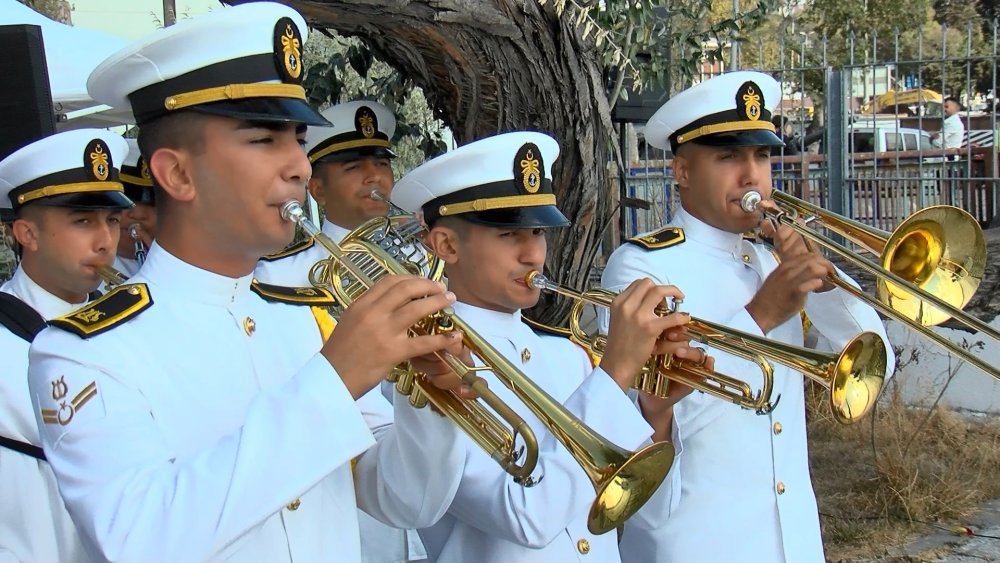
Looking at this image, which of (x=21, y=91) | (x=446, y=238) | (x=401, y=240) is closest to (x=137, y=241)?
(x=21, y=91)

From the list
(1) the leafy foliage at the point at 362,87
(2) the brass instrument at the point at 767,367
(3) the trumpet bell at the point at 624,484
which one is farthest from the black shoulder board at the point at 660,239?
(1) the leafy foliage at the point at 362,87

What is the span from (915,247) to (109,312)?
8.23 ft

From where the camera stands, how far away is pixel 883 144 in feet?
25.6

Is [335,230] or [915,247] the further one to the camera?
[335,230]

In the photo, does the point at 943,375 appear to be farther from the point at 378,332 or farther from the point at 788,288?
the point at 378,332

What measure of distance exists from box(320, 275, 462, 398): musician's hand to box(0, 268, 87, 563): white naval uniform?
54.3 inches

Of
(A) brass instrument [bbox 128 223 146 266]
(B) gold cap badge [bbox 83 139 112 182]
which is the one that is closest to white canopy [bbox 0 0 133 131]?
(A) brass instrument [bbox 128 223 146 266]

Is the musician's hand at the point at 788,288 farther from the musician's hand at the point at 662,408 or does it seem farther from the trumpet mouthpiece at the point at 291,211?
the trumpet mouthpiece at the point at 291,211

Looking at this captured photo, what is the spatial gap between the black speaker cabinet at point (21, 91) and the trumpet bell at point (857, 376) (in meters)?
3.50

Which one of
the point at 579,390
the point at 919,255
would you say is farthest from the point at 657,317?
the point at 919,255

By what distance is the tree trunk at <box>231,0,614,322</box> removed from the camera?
3.69 meters

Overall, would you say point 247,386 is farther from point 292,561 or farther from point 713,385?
point 713,385

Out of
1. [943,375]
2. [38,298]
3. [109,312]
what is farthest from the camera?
[943,375]

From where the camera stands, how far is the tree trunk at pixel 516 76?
3693mm
